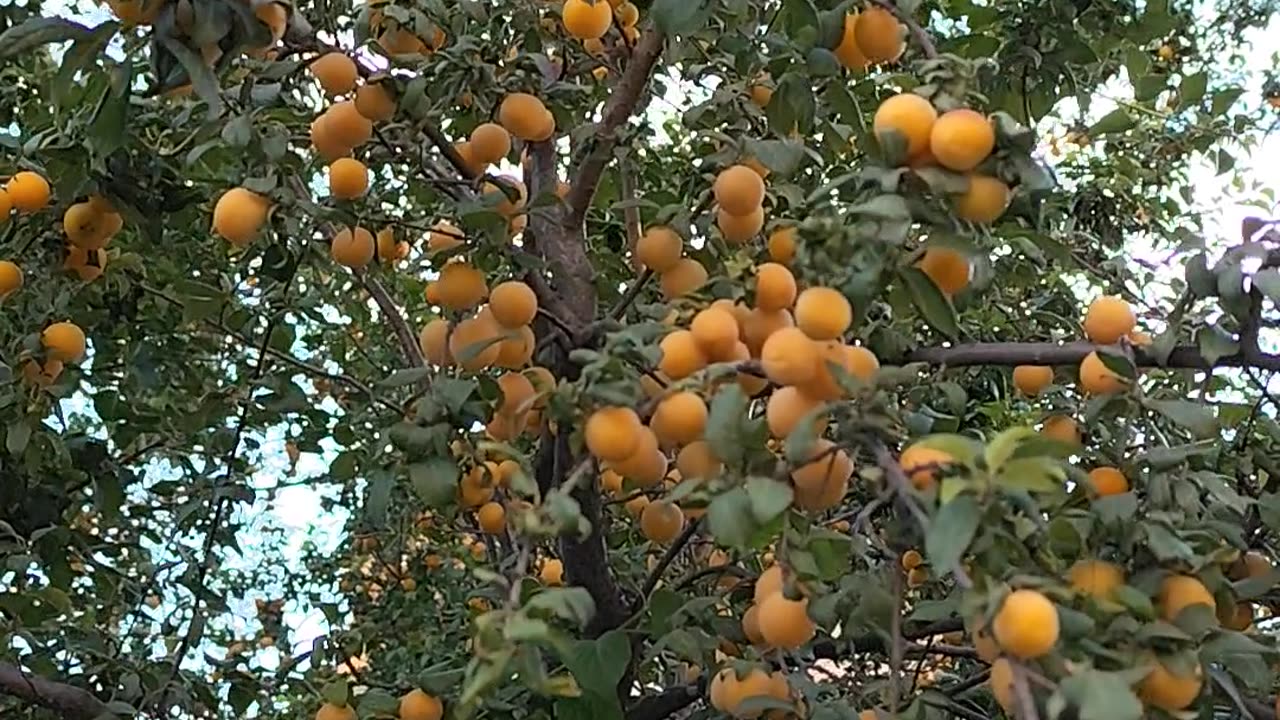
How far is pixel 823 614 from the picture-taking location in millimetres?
1151

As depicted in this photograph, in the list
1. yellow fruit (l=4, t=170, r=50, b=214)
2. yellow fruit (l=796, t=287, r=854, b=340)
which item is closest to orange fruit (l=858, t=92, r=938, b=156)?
yellow fruit (l=796, t=287, r=854, b=340)

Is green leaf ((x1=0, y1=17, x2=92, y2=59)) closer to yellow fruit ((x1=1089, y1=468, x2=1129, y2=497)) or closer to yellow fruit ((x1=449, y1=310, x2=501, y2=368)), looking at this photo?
yellow fruit ((x1=449, y1=310, x2=501, y2=368))

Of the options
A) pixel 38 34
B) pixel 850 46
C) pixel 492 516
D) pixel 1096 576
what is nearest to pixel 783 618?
pixel 1096 576

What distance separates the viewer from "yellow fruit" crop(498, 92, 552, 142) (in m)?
1.49

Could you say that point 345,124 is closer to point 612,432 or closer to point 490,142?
point 490,142

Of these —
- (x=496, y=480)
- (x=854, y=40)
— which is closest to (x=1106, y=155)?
(x=854, y=40)

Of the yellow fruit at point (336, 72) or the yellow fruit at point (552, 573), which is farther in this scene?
the yellow fruit at point (552, 573)

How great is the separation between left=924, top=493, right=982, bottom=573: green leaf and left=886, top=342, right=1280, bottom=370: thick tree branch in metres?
0.46

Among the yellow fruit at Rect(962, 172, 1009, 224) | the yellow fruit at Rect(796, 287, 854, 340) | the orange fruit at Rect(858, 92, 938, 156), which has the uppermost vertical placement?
the orange fruit at Rect(858, 92, 938, 156)

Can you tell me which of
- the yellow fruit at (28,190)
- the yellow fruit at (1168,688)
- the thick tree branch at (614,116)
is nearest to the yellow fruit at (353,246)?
the thick tree branch at (614,116)

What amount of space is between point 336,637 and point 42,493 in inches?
20.6

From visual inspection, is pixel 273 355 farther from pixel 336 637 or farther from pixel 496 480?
pixel 496 480

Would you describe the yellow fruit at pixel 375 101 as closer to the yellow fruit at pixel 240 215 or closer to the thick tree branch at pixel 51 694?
Result: the yellow fruit at pixel 240 215

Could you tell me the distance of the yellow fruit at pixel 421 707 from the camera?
54.9 inches
